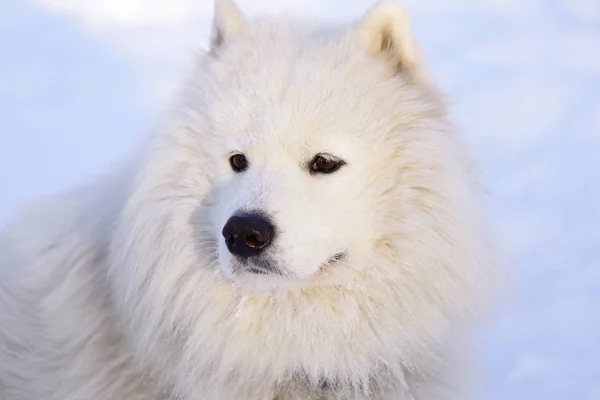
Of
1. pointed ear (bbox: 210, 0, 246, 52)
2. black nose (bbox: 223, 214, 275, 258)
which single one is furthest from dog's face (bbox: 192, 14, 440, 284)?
pointed ear (bbox: 210, 0, 246, 52)

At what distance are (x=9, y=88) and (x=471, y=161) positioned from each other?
8185 mm

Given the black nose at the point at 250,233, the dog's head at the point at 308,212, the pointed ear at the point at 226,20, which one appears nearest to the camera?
the black nose at the point at 250,233

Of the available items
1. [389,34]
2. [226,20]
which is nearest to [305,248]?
[389,34]

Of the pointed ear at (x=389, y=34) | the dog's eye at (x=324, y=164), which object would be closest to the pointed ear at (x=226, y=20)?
the pointed ear at (x=389, y=34)

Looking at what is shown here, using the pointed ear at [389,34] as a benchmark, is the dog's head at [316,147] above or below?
below

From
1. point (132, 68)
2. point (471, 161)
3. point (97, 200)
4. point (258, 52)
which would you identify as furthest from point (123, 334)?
point (132, 68)

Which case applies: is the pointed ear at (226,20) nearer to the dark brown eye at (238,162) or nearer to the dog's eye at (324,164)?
the dark brown eye at (238,162)

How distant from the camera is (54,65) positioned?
11477 millimetres

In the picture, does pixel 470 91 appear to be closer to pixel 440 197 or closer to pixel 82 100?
Answer: pixel 82 100

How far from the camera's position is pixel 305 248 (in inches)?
137

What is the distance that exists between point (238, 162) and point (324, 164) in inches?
16.2

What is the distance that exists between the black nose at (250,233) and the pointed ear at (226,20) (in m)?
1.13

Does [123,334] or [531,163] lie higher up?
[531,163]

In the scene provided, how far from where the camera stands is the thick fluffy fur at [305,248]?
12.1 feet
